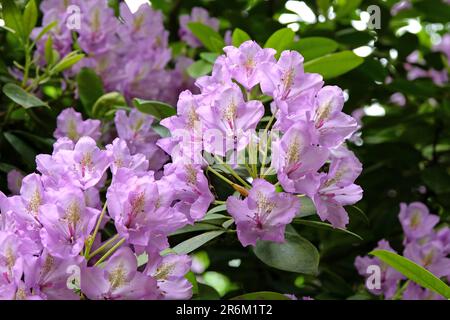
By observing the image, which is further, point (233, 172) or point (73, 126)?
point (73, 126)

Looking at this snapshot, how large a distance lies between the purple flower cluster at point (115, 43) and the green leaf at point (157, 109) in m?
0.25

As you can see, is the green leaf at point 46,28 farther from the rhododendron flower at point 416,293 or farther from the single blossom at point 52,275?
the rhododendron flower at point 416,293

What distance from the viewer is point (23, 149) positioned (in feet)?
4.12

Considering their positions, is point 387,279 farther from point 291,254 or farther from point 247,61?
point 247,61

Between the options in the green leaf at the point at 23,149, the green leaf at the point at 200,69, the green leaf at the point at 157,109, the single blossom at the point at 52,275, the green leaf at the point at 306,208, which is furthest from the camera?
the green leaf at the point at 200,69

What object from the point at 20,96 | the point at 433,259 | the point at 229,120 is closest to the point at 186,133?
the point at 229,120

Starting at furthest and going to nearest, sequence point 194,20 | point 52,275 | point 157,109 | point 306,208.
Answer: point 194,20, point 157,109, point 306,208, point 52,275

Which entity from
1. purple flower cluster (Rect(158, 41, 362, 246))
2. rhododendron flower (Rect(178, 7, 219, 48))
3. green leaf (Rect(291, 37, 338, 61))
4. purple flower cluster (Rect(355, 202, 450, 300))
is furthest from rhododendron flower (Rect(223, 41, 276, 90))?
rhododendron flower (Rect(178, 7, 219, 48))

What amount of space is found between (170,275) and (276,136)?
20cm

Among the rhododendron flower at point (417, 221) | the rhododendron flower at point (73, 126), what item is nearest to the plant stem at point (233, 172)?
the rhododendron flower at point (73, 126)

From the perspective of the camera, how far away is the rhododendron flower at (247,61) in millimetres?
954

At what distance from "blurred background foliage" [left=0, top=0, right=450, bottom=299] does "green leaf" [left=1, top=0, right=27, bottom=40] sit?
2.6 inches

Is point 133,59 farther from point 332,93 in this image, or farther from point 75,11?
point 332,93

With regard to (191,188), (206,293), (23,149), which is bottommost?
(206,293)
